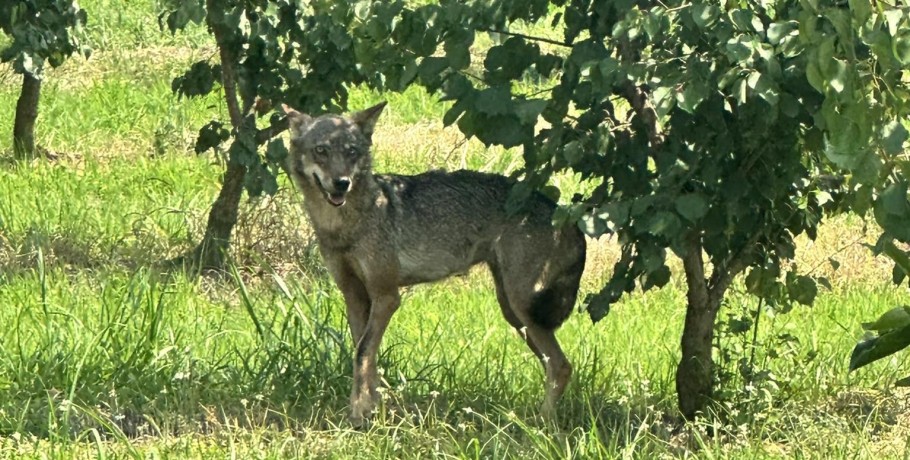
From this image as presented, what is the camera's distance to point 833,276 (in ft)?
33.3

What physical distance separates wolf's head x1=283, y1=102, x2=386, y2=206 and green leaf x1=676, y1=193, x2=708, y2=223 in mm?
1822

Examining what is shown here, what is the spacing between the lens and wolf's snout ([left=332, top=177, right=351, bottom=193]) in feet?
23.1

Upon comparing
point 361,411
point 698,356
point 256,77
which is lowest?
point 361,411

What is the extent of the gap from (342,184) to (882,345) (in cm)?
294

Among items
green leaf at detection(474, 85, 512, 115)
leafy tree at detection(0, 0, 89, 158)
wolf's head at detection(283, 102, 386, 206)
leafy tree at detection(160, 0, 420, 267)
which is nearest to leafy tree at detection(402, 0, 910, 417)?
green leaf at detection(474, 85, 512, 115)

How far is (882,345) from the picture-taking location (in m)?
4.78

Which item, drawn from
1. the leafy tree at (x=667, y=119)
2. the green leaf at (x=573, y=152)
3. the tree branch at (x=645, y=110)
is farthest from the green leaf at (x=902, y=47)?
the tree branch at (x=645, y=110)

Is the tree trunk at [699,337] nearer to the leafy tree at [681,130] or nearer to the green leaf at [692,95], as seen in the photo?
the leafy tree at [681,130]

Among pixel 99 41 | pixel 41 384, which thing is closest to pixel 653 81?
pixel 41 384

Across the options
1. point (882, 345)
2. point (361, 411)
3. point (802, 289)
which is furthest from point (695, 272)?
point (882, 345)

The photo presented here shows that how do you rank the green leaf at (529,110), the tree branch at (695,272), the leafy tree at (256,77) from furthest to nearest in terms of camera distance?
1. the leafy tree at (256,77)
2. the tree branch at (695,272)
3. the green leaf at (529,110)

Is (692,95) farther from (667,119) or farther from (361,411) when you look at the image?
(361,411)

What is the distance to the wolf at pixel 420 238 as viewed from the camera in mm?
7262

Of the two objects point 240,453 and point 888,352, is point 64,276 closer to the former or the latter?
point 240,453
